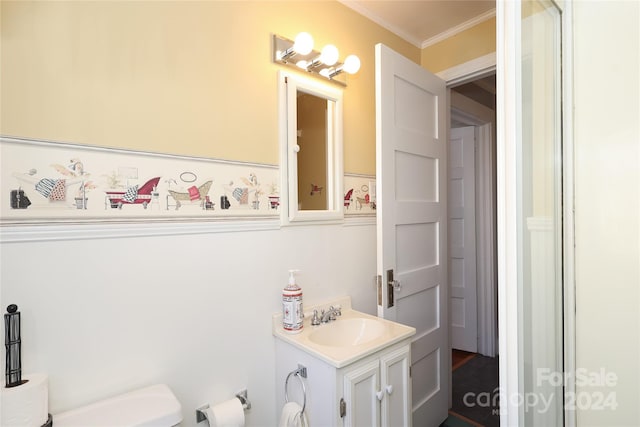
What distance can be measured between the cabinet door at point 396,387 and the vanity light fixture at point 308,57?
4.02 ft

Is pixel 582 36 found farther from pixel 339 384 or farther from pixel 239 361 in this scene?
pixel 239 361

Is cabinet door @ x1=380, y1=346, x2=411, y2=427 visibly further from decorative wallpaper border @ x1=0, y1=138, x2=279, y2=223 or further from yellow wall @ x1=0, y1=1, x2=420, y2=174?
yellow wall @ x1=0, y1=1, x2=420, y2=174

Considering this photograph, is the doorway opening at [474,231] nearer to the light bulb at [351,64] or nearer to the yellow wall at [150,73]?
the light bulb at [351,64]

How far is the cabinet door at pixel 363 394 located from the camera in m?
1.10

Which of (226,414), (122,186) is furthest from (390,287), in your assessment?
(122,186)

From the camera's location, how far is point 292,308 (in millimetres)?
1297

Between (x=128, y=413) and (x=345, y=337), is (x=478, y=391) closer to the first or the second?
(x=345, y=337)

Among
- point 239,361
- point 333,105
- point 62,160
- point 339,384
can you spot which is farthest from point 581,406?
point 62,160

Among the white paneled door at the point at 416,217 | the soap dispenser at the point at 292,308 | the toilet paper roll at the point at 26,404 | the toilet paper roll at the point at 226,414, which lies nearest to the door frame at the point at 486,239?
the white paneled door at the point at 416,217

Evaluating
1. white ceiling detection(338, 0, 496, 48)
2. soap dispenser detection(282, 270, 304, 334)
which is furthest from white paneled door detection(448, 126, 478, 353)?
soap dispenser detection(282, 270, 304, 334)

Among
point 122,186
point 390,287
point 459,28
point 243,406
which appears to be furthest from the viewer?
point 459,28

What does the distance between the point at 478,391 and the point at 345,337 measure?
4.89ft

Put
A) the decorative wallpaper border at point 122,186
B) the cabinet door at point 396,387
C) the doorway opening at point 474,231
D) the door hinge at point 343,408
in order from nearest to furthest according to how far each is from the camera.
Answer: the decorative wallpaper border at point 122,186 < the door hinge at point 343,408 < the cabinet door at point 396,387 < the doorway opening at point 474,231

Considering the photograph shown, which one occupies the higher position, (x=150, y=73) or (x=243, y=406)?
(x=150, y=73)
